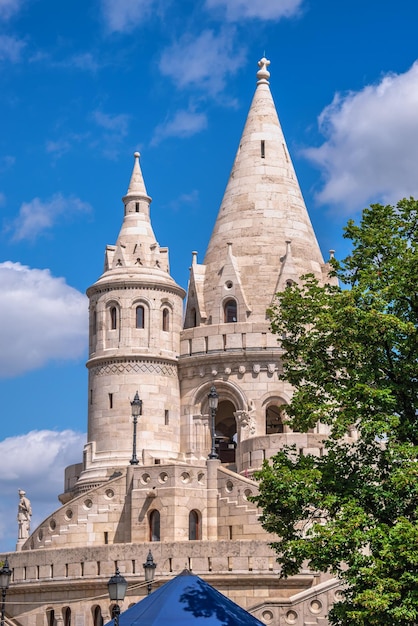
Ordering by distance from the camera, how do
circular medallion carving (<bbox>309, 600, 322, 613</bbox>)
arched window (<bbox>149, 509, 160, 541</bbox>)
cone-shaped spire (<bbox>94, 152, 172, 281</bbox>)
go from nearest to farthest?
circular medallion carving (<bbox>309, 600, 322, 613</bbox>) < arched window (<bbox>149, 509, 160, 541</bbox>) < cone-shaped spire (<bbox>94, 152, 172, 281</bbox>)

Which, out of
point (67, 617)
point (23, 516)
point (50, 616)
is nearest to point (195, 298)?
point (23, 516)

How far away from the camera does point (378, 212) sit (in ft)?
81.1

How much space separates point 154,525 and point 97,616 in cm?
351

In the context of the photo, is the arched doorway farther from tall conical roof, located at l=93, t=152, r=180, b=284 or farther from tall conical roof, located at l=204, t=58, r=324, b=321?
tall conical roof, located at l=93, t=152, r=180, b=284

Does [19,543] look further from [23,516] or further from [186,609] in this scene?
[186,609]

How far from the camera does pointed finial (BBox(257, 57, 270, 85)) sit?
2111 inches

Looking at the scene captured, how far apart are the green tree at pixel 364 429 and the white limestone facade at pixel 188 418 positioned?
29.8ft

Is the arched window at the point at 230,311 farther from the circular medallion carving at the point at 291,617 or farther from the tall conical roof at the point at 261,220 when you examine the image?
the circular medallion carving at the point at 291,617

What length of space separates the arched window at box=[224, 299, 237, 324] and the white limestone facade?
0.20 ft

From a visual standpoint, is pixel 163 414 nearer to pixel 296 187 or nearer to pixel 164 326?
pixel 164 326

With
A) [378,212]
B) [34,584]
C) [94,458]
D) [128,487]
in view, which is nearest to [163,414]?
[94,458]

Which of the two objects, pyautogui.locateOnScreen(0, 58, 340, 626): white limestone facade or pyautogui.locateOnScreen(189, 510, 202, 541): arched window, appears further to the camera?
pyautogui.locateOnScreen(189, 510, 202, 541): arched window

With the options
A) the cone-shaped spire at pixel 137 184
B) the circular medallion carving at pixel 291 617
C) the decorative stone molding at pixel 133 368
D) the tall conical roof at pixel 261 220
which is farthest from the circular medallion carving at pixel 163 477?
the cone-shaped spire at pixel 137 184

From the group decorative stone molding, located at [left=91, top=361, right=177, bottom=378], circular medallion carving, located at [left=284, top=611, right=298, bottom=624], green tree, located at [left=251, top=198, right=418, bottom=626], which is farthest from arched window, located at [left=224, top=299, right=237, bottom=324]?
green tree, located at [left=251, top=198, right=418, bottom=626]
